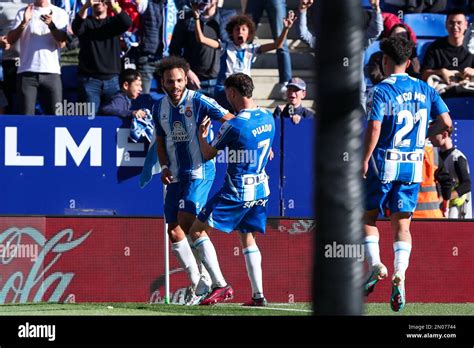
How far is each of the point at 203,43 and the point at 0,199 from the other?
128 inches

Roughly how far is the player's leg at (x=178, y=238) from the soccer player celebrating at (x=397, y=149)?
206cm

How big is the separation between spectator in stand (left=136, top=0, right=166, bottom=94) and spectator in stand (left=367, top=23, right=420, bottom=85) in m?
2.82

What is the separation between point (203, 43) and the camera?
43.2 ft

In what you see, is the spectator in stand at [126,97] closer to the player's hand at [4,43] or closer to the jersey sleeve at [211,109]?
the player's hand at [4,43]

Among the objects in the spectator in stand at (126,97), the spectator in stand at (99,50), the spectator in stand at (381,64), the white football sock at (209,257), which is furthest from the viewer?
the spectator in stand at (99,50)

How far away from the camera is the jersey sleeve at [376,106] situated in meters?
8.35

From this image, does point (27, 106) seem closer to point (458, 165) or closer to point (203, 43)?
point (203, 43)

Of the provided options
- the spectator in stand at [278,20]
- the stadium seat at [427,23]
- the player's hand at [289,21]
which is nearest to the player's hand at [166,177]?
the player's hand at [289,21]

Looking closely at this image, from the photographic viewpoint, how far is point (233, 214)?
957 cm

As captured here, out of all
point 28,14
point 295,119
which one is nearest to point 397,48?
point 295,119

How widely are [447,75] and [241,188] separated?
4.84m

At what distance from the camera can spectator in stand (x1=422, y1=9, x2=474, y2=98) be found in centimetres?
1335
